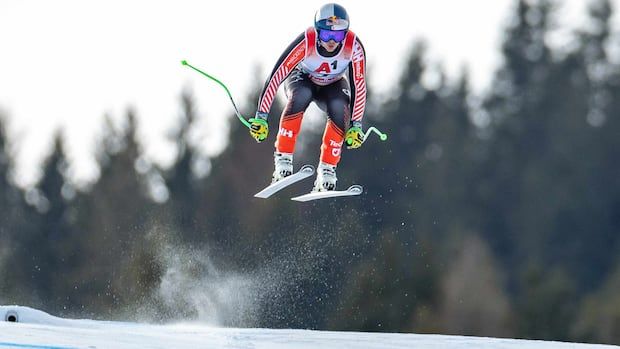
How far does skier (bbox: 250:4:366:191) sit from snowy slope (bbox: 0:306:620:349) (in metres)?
2.10

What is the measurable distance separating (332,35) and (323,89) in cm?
97

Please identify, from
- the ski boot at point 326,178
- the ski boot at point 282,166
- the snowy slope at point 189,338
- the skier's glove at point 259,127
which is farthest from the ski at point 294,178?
the snowy slope at point 189,338

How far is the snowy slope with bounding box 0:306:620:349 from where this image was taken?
477 inches

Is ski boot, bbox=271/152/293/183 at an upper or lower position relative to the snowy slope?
upper

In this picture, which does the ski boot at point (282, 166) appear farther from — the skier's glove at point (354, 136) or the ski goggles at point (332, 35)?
the ski goggles at point (332, 35)

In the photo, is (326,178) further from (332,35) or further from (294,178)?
(332,35)

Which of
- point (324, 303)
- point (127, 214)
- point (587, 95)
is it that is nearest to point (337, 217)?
point (324, 303)

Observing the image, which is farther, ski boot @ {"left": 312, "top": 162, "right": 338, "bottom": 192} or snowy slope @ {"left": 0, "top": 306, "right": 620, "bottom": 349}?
ski boot @ {"left": 312, "top": 162, "right": 338, "bottom": 192}

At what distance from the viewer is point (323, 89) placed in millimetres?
16328

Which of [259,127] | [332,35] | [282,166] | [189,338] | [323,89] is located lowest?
[189,338]

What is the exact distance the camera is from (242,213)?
42.2 m

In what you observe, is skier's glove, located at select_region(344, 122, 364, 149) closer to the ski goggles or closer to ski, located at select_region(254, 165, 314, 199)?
ski, located at select_region(254, 165, 314, 199)

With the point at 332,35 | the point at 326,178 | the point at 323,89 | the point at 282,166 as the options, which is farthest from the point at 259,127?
the point at 332,35

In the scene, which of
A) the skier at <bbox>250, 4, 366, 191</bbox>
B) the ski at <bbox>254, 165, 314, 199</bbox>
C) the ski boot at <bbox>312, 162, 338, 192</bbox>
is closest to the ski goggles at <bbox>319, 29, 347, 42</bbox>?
the skier at <bbox>250, 4, 366, 191</bbox>
